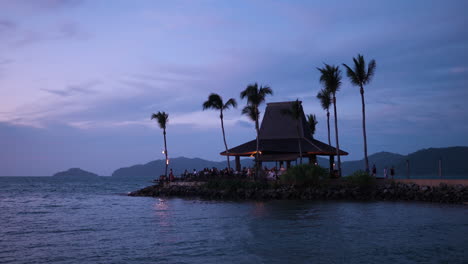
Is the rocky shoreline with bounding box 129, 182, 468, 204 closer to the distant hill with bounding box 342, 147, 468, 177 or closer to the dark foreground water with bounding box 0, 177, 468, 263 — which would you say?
the dark foreground water with bounding box 0, 177, 468, 263

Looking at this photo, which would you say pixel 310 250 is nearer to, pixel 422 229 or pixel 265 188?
pixel 422 229

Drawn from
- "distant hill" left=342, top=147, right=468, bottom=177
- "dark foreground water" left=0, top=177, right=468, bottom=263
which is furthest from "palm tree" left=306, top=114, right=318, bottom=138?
"distant hill" left=342, top=147, right=468, bottom=177

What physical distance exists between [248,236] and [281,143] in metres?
26.2

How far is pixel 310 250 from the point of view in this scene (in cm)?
1427

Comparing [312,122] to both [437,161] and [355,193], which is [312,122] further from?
[437,161]

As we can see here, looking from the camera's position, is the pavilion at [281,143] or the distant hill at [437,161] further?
the distant hill at [437,161]

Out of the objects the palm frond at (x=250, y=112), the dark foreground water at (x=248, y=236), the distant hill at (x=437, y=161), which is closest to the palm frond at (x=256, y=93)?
the palm frond at (x=250, y=112)

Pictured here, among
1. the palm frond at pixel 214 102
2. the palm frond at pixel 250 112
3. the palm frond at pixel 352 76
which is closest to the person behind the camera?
the palm frond at pixel 352 76

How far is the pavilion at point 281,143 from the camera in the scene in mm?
39594

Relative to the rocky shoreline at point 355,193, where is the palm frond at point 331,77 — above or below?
above

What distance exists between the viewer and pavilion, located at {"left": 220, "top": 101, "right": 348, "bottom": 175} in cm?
3959

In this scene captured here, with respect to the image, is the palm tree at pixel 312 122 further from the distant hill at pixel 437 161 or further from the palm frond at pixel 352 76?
the distant hill at pixel 437 161

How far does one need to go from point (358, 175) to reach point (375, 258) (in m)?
21.3

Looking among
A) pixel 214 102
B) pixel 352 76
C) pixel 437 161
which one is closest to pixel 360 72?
pixel 352 76
